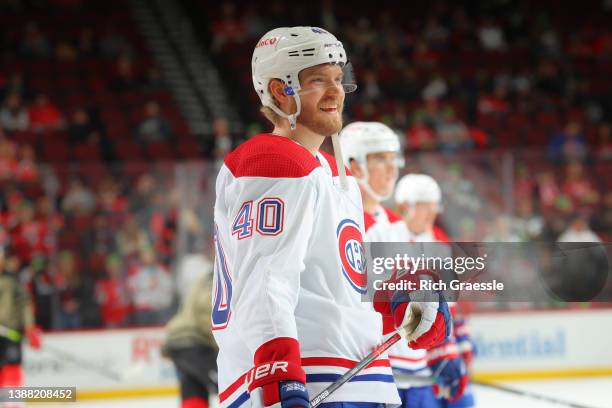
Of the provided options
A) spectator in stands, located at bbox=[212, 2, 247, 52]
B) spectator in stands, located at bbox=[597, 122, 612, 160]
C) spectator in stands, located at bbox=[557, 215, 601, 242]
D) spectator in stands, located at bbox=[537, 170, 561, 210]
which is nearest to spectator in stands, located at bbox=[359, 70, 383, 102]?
spectator in stands, located at bbox=[212, 2, 247, 52]

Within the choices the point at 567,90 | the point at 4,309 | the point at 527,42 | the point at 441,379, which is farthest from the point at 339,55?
the point at 527,42

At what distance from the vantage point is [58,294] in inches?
281

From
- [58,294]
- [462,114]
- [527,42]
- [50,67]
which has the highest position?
[527,42]

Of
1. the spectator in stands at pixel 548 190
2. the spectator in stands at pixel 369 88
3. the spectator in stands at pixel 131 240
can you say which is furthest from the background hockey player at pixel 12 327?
the spectator in stands at pixel 369 88

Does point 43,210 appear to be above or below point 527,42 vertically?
below

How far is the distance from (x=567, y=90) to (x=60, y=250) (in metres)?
6.38

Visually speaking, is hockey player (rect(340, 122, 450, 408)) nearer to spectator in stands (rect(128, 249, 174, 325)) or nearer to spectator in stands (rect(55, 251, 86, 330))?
spectator in stands (rect(128, 249, 174, 325))

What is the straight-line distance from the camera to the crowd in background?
23.6 ft

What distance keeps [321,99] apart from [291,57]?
103 millimetres

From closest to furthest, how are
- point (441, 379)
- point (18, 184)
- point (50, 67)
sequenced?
point (441, 379)
point (18, 184)
point (50, 67)

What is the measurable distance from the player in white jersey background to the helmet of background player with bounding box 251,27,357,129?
1.10 meters

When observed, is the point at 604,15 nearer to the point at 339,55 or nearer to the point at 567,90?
the point at 567,90

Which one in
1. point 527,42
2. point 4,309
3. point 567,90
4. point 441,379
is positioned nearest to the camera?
point 441,379

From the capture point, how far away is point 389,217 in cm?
329
